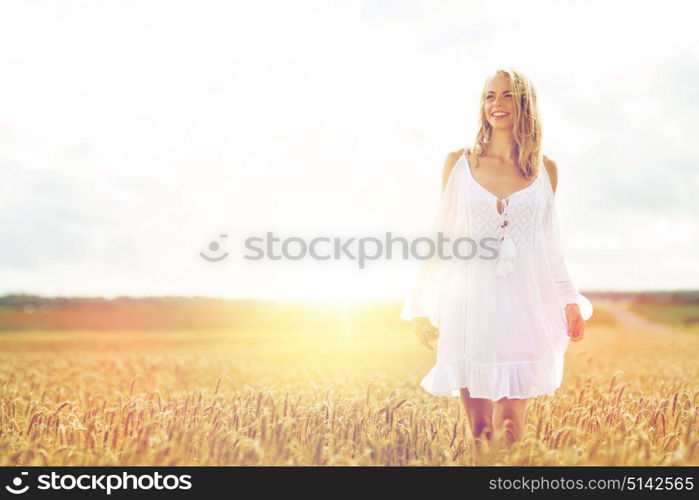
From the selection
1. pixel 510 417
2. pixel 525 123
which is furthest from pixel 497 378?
pixel 525 123

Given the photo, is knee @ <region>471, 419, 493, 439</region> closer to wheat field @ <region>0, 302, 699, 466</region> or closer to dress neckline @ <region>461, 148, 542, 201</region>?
wheat field @ <region>0, 302, 699, 466</region>

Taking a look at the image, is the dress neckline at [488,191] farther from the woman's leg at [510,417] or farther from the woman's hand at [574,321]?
the woman's leg at [510,417]

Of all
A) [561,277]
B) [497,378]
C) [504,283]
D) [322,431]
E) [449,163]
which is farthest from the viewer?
[322,431]

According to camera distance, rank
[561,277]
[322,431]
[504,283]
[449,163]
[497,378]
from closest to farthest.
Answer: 1. [497,378]
2. [504,283]
3. [561,277]
4. [449,163]
5. [322,431]

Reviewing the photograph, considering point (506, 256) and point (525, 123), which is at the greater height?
point (525, 123)

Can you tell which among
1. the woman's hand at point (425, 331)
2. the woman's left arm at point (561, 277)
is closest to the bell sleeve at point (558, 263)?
the woman's left arm at point (561, 277)

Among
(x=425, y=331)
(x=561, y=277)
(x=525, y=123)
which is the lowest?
(x=425, y=331)

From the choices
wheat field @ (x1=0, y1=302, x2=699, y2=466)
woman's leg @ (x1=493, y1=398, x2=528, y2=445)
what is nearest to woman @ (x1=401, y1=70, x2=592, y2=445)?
woman's leg @ (x1=493, y1=398, x2=528, y2=445)

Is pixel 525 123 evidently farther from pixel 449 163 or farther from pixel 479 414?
pixel 479 414

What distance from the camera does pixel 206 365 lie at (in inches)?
416

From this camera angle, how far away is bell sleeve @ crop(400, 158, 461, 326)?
4.30 meters

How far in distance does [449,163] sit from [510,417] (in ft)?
4.93

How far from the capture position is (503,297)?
409 cm
